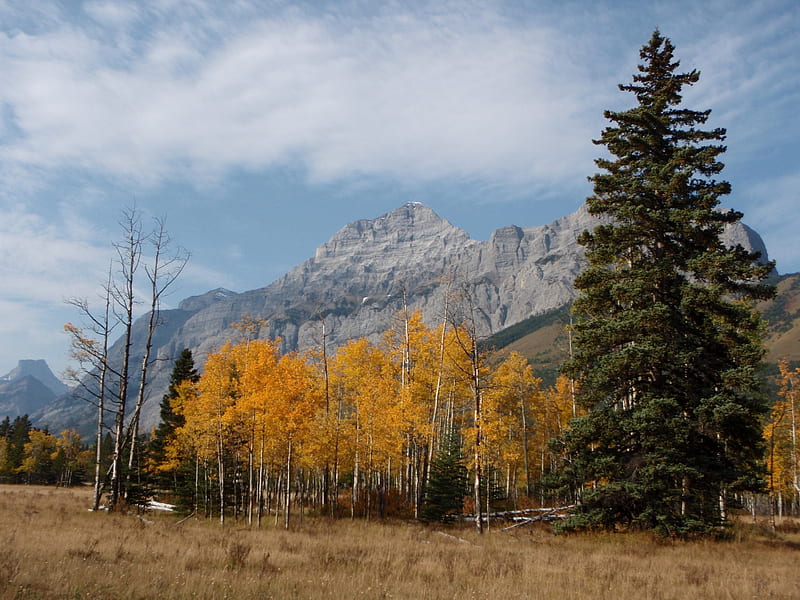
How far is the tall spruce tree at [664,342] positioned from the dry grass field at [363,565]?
195 cm

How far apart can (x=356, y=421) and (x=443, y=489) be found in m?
5.76

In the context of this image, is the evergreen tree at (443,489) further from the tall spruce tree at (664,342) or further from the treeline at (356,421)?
the tall spruce tree at (664,342)

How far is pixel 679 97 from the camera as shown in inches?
769

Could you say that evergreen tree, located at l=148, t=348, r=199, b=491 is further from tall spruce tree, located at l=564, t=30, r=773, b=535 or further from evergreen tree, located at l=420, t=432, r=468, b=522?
tall spruce tree, located at l=564, t=30, r=773, b=535

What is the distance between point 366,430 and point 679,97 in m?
20.6

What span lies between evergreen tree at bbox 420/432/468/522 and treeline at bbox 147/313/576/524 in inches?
2.6

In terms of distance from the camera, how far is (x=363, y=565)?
11.2 meters

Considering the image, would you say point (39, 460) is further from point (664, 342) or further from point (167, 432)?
point (664, 342)

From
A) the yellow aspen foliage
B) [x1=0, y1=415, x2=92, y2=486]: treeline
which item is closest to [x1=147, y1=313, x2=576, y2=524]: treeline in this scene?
the yellow aspen foliage

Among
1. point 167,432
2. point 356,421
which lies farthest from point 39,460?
point 356,421

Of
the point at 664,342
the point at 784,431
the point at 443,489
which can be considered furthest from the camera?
the point at 784,431

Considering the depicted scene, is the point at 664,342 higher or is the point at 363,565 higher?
the point at 664,342

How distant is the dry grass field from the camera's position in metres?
8.09

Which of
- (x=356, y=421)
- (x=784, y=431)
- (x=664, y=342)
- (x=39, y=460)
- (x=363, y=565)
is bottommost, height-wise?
(x=39, y=460)
